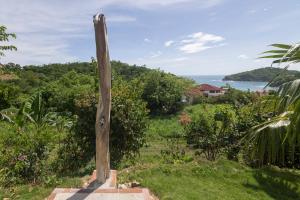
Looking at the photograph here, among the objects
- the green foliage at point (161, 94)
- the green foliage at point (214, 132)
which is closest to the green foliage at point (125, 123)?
the green foliage at point (214, 132)

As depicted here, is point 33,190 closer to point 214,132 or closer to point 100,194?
point 100,194

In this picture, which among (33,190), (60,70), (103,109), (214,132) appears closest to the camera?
(103,109)

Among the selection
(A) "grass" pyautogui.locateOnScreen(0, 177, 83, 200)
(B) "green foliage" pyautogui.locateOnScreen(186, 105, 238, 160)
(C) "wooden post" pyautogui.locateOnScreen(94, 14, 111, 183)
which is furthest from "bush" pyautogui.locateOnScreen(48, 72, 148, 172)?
(C) "wooden post" pyautogui.locateOnScreen(94, 14, 111, 183)

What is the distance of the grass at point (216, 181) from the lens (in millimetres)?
6324

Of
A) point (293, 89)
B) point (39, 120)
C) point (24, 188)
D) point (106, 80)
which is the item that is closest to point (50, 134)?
point (24, 188)

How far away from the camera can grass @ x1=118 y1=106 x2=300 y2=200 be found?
20.7 feet

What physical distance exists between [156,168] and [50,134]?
2.72 m

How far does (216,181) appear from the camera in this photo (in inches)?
280

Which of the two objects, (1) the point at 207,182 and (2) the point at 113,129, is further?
(2) the point at 113,129

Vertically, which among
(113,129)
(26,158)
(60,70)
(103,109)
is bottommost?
(26,158)

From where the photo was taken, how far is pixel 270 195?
21.6ft

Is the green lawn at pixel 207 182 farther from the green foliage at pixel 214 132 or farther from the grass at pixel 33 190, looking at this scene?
the green foliage at pixel 214 132

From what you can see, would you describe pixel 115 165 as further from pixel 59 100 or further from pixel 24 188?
pixel 59 100

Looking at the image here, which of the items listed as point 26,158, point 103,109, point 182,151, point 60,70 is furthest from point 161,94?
point 103,109
